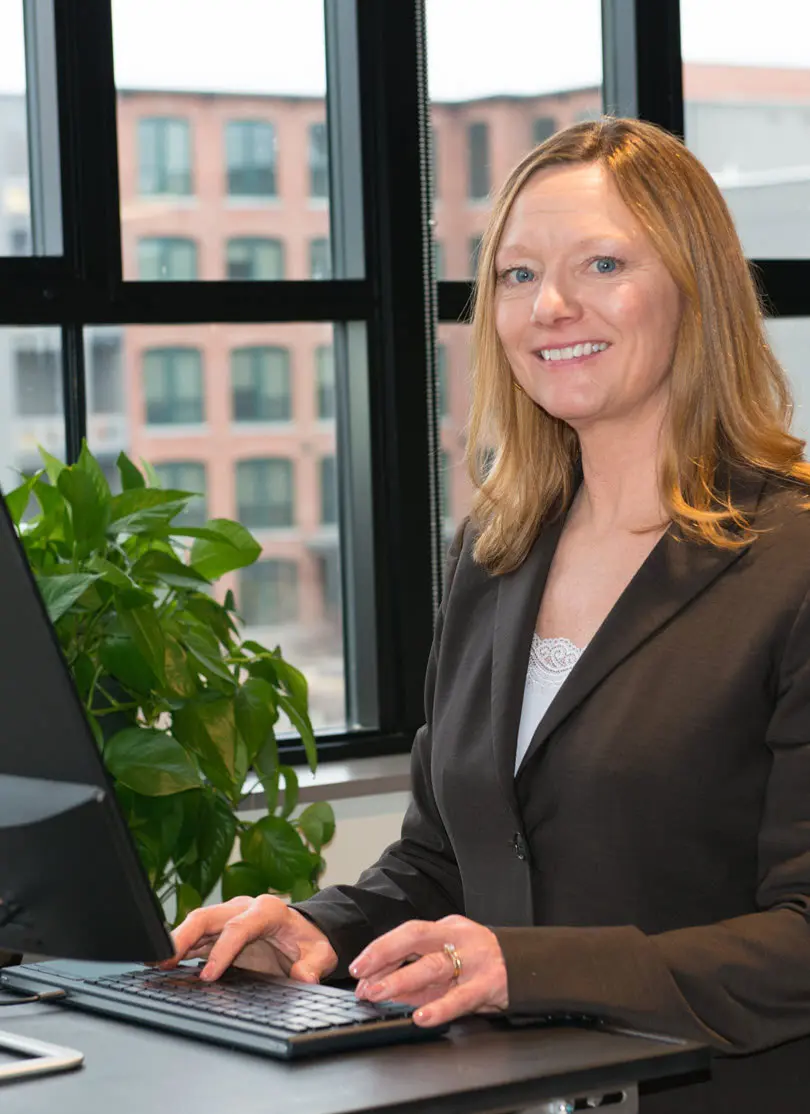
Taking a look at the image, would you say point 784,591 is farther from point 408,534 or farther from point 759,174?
point 759,174

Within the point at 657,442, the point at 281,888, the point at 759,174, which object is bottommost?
the point at 281,888

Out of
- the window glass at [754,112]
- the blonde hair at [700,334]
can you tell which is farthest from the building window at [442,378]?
the blonde hair at [700,334]

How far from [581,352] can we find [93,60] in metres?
1.73

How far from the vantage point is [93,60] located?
3.18 meters

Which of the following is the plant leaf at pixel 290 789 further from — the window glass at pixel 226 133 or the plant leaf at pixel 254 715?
the window glass at pixel 226 133

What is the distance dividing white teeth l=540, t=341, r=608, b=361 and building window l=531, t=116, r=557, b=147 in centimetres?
206

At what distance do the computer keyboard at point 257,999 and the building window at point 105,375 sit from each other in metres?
1.94

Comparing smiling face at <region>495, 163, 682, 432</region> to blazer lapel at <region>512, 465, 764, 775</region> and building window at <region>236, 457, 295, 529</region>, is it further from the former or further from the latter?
building window at <region>236, 457, 295, 529</region>

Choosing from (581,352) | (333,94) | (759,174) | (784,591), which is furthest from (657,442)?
(759,174)

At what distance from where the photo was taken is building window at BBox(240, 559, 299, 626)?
3.43 meters

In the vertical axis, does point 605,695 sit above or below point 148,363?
below

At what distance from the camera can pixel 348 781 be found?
3258mm

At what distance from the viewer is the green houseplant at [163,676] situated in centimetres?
255

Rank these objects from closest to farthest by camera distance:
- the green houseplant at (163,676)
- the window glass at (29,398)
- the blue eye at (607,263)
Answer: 1. the blue eye at (607,263)
2. the green houseplant at (163,676)
3. the window glass at (29,398)
